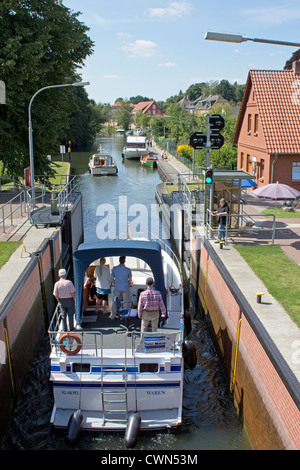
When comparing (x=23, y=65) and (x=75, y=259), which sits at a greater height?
(x=23, y=65)

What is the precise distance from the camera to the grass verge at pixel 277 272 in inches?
432

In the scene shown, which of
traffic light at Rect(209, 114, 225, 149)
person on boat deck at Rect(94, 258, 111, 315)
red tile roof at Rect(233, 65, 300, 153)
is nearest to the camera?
person on boat deck at Rect(94, 258, 111, 315)

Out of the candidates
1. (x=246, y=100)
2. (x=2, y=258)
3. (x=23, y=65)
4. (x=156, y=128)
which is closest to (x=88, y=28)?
(x=23, y=65)

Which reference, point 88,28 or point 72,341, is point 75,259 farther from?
point 88,28

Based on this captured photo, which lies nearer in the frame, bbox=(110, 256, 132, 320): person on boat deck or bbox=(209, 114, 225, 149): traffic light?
bbox=(110, 256, 132, 320): person on boat deck

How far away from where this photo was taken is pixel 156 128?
85812mm

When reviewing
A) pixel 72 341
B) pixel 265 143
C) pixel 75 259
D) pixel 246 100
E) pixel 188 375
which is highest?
pixel 246 100

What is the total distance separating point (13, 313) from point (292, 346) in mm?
6262

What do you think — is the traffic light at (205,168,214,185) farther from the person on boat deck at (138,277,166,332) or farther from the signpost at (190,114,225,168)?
the person on boat deck at (138,277,166,332)

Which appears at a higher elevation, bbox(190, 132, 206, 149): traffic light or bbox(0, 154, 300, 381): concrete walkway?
bbox(190, 132, 206, 149): traffic light

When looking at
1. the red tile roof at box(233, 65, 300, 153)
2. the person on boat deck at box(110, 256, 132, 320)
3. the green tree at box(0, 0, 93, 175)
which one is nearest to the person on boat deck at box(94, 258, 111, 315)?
the person on boat deck at box(110, 256, 132, 320)

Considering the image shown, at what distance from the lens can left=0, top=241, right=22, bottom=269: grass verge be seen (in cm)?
1433

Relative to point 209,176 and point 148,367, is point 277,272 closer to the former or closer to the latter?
point 209,176

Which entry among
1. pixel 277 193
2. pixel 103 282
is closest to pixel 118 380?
pixel 103 282
